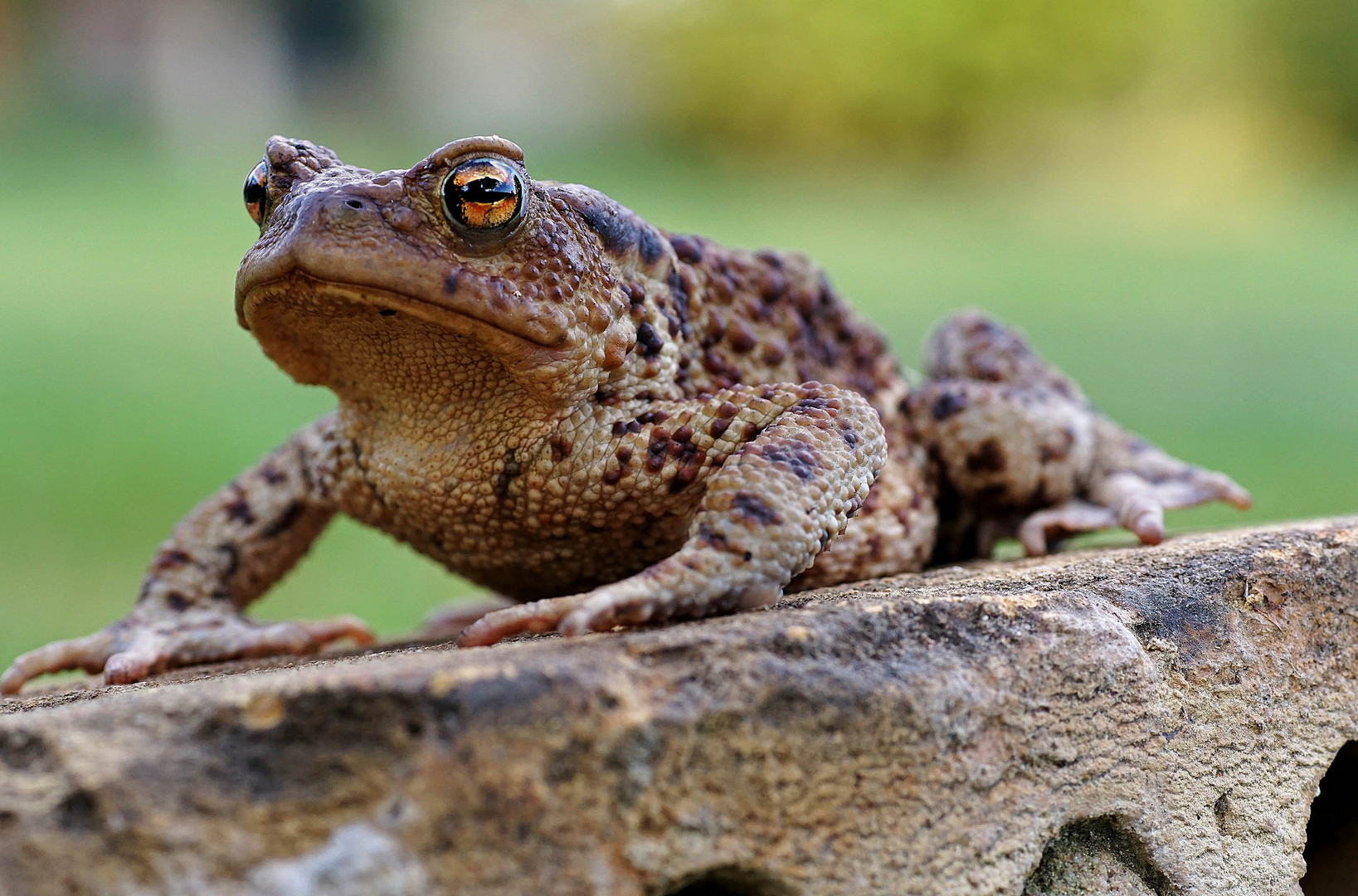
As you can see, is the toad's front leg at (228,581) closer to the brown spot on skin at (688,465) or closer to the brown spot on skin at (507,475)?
the brown spot on skin at (507,475)

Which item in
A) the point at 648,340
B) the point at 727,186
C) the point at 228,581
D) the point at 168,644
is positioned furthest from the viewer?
the point at 727,186

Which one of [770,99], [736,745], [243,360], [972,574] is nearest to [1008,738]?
[736,745]

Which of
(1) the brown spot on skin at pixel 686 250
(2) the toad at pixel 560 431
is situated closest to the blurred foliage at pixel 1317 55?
(2) the toad at pixel 560 431

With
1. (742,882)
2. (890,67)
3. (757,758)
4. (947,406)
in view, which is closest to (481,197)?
(757,758)

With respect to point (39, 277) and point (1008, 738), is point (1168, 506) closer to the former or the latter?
point (1008, 738)

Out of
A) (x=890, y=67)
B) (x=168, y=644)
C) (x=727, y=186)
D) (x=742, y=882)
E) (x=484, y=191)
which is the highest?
(x=890, y=67)

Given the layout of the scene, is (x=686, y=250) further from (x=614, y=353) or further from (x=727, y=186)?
(x=727, y=186)
